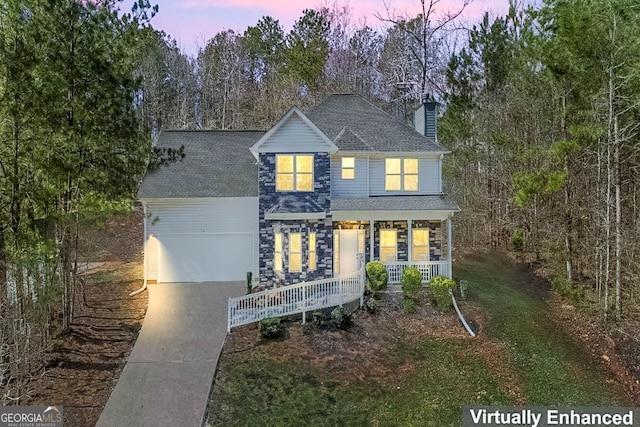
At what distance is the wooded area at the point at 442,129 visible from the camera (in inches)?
407

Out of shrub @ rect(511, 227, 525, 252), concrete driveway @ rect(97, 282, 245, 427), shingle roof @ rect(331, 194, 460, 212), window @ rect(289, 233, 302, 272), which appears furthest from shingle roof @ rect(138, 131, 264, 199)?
shrub @ rect(511, 227, 525, 252)

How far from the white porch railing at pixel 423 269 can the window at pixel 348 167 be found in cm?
377

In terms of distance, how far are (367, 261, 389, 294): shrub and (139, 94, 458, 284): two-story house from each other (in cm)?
92

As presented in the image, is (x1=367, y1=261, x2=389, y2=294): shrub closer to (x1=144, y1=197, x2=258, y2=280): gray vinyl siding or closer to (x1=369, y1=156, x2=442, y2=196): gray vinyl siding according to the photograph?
(x1=369, y1=156, x2=442, y2=196): gray vinyl siding

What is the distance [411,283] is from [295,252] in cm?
443

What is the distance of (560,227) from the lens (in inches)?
760

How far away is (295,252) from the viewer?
53.4 ft

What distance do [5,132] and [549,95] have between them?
21427mm

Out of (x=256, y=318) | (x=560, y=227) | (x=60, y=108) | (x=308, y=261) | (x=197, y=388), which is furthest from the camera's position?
(x=560, y=227)

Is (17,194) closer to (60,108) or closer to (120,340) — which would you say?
(60,108)

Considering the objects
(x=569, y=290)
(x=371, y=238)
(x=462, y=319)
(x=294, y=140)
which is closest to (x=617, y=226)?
(x=569, y=290)

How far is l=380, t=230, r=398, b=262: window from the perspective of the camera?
670 inches

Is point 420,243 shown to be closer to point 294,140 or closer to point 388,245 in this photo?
point 388,245

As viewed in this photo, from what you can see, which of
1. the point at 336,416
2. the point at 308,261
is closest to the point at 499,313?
the point at 308,261
